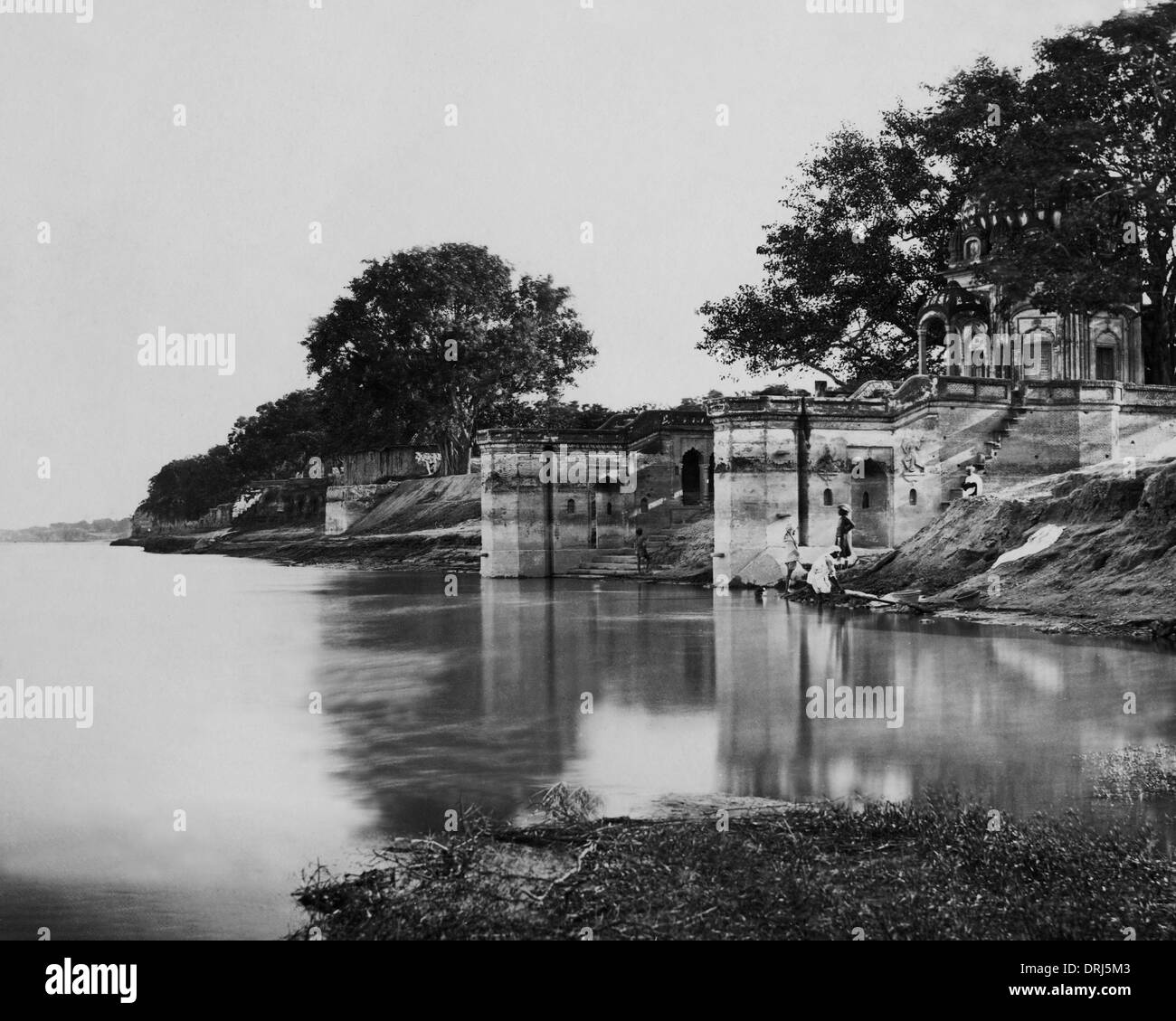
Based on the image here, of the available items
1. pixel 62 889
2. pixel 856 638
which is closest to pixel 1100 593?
pixel 856 638

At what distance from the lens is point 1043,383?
40.8 meters

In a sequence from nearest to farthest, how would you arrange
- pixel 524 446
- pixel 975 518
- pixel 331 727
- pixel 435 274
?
pixel 331 727 < pixel 975 518 < pixel 524 446 < pixel 435 274

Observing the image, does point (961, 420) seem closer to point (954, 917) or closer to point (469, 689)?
point (469, 689)

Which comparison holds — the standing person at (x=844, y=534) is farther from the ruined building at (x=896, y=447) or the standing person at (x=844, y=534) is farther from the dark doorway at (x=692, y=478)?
the dark doorway at (x=692, y=478)

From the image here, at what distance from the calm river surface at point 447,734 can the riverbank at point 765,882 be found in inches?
27.8

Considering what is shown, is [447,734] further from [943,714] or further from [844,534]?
[844,534]

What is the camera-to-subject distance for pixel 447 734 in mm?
14711

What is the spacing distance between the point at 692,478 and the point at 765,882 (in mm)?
44574

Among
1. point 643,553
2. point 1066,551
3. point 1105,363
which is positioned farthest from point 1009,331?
point 1066,551

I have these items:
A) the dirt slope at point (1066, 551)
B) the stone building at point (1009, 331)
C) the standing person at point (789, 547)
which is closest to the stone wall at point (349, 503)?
the stone building at point (1009, 331)

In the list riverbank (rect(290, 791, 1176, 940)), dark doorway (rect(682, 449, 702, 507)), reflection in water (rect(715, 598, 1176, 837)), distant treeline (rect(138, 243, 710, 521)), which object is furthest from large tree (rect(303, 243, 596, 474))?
riverbank (rect(290, 791, 1176, 940))

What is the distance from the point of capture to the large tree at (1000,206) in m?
45.1

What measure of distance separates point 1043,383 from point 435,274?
3988 centimetres

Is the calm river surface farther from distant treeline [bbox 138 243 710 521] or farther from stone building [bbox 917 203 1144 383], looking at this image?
distant treeline [bbox 138 243 710 521]
